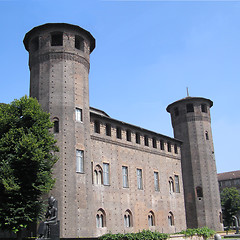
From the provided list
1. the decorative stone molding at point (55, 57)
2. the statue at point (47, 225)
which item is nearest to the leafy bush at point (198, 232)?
the statue at point (47, 225)

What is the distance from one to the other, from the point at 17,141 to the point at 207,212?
2513 cm

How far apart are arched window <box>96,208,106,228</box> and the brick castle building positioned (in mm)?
77

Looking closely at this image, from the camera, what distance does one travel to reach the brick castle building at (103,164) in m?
23.7

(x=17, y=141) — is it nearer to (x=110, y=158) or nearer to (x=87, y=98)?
(x=87, y=98)

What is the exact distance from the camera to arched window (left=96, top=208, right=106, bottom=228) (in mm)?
26000

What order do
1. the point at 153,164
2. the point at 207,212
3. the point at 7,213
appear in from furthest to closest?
the point at 207,212, the point at 153,164, the point at 7,213

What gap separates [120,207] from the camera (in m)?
28.3

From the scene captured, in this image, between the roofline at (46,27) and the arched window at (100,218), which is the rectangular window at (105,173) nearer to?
the arched window at (100,218)

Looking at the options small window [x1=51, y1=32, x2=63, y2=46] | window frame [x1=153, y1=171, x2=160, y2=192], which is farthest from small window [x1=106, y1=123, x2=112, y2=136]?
small window [x1=51, y1=32, x2=63, y2=46]

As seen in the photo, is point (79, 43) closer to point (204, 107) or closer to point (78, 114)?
point (78, 114)

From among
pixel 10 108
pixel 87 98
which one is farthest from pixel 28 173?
pixel 87 98

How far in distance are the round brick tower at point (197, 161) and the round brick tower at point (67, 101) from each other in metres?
17.2

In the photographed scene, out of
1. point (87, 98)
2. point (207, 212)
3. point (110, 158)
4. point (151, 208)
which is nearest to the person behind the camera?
point (87, 98)

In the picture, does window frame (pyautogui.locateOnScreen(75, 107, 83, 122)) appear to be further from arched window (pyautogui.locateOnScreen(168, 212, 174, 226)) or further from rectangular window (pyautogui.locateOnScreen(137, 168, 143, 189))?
arched window (pyautogui.locateOnScreen(168, 212, 174, 226))
